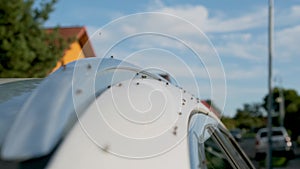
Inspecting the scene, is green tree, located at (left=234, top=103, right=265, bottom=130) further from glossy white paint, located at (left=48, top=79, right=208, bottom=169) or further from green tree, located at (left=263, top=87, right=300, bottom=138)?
glossy white paint, located at (left=48, top=79, right=208, bottom=169)

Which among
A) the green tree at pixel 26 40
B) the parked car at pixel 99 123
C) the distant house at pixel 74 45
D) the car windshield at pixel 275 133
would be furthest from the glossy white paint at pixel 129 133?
the car windshield at pixel 275 133

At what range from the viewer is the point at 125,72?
1.83 meters

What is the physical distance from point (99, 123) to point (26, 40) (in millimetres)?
16049

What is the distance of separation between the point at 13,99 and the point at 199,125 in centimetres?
69

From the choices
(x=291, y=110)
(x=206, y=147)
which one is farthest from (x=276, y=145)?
(x=291, y=110)

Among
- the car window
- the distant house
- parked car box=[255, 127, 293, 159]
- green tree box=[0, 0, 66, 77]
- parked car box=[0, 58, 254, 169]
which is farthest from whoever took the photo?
parked car box=[255, 127, 293, 159]

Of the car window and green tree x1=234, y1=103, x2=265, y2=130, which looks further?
green tree x1=234, y1=103, x2=265, y2=130

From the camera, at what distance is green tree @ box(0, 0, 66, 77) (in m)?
15.5

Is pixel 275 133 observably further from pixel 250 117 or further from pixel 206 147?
pixel 250 117

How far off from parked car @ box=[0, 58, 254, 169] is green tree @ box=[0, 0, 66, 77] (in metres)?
13.0

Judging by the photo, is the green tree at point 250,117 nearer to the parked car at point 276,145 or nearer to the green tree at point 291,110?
the green tree at point 291,110

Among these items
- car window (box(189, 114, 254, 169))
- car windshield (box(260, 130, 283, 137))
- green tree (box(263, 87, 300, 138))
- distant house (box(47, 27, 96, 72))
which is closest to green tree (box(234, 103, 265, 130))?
green tree (box(263, 87, 300, 138))

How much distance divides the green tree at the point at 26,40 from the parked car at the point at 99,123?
12995 millimetres

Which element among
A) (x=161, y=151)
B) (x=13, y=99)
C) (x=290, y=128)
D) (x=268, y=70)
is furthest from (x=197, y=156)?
(x=290, y=128)
